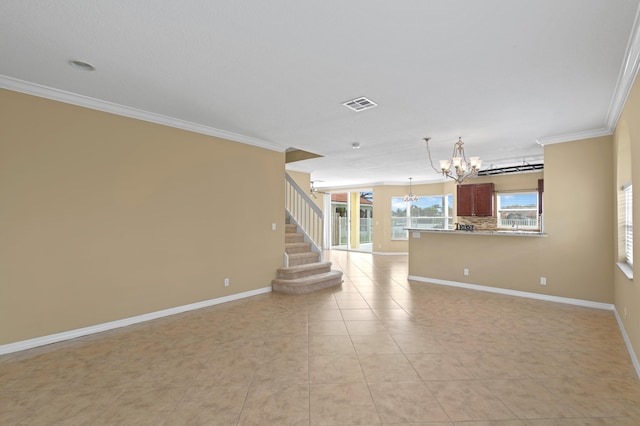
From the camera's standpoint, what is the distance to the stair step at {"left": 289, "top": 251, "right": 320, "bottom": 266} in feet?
19.7

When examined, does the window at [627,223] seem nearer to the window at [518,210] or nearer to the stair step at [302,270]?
the window at [518,210]

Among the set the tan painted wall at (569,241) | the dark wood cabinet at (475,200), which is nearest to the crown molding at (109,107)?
the tan painted wall at (569,241)

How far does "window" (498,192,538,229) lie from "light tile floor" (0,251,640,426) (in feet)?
13.6

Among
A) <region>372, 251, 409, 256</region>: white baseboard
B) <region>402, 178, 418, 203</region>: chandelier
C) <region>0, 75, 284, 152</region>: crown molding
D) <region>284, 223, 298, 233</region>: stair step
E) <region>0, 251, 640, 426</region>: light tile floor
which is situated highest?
<region>0, 75, 284, 152</region>: crown molding

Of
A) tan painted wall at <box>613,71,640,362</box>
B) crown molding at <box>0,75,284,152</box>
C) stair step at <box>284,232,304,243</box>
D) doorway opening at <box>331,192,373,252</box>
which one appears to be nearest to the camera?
tan painted wall at <box>613,71,640,362</box>

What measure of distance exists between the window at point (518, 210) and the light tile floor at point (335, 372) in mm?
4137

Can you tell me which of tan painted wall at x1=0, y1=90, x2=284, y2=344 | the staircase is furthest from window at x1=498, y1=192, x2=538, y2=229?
tan painted wall at x1=0, y1=90, x2=284, y2=344

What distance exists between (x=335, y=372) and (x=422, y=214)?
9.01 metres

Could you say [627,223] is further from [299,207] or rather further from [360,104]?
[299,207]

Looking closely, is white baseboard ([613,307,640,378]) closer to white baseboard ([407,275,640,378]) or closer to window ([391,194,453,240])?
white baseboard ([407,275,640,378])

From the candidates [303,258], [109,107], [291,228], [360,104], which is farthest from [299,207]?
[109,107]

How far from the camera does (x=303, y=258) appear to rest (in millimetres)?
6211

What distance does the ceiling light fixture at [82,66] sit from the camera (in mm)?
2711

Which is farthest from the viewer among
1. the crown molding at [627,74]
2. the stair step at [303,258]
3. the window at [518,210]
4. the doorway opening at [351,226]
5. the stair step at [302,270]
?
the doorway opening at [351,226]
